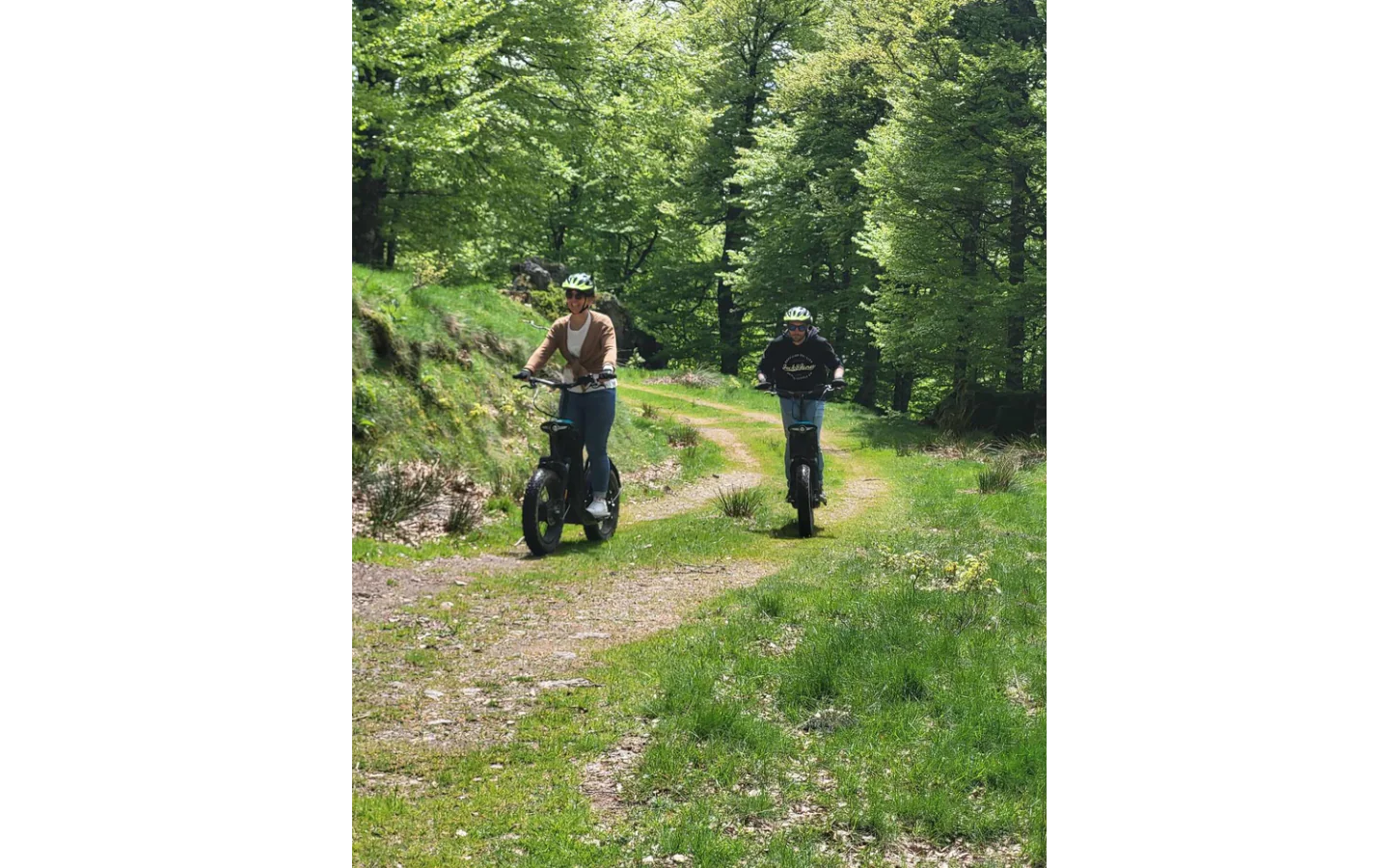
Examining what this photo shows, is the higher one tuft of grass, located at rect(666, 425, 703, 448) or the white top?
the white top

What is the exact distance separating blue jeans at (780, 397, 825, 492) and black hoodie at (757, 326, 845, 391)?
0.28ft

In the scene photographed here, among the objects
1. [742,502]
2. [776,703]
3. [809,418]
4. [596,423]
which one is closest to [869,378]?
[809,418]

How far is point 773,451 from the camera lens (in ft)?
16.5

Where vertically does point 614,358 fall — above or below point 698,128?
below

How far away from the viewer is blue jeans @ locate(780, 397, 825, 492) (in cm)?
489

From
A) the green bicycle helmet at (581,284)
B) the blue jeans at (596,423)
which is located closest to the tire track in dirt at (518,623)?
the blue jeans at (596,423)

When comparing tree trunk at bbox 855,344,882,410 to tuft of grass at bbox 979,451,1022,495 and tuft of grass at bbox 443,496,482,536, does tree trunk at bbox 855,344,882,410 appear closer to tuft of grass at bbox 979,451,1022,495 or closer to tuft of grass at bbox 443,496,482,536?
tuft of grass at bbox 979,451,1022,495

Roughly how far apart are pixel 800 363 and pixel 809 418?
0.28 metres

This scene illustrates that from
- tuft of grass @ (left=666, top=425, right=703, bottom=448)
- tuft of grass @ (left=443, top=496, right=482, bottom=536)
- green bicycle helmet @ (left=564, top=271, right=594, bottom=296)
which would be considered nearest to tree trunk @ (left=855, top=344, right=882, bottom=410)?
tuft of grass @ (left=666, top=425, right=703, bottom=448)

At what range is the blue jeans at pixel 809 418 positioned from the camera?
4.89 m

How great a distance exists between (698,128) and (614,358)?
140 cm
